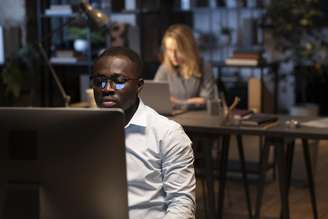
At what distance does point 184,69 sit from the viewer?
5.06 metres

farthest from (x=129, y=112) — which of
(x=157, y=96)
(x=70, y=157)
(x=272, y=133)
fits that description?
(x=157, y=96)

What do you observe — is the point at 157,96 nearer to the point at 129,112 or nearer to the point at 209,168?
the point at 209,168

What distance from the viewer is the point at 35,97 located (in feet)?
20.5

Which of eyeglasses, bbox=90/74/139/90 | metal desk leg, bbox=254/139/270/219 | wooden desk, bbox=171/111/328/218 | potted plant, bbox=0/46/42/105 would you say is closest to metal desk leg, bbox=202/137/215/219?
wooden desk, bbox=171/111/328/218

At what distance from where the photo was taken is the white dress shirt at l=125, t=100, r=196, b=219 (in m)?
1.87

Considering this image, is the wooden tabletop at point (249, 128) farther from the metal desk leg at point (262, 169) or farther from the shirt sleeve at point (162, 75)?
the shirt sleeve at point (162, 75)

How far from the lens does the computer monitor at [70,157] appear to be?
1494 mm

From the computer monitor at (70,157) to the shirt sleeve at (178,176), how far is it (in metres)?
0.35

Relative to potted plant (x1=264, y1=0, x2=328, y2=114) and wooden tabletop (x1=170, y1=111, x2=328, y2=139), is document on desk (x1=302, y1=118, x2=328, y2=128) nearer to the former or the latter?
wooden tabletop (x1=170, y1=111, x2=328, y2=139)

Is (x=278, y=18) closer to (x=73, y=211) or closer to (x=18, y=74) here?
(x=18, y=74)

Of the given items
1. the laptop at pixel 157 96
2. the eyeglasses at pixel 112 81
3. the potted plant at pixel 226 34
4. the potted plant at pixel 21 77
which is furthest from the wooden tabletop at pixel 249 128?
the potted plant at pixel 226 34

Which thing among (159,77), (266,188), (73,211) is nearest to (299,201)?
(266,188)

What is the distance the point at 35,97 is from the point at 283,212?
3.02 m

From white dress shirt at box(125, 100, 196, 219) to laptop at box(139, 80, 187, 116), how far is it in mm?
2121
